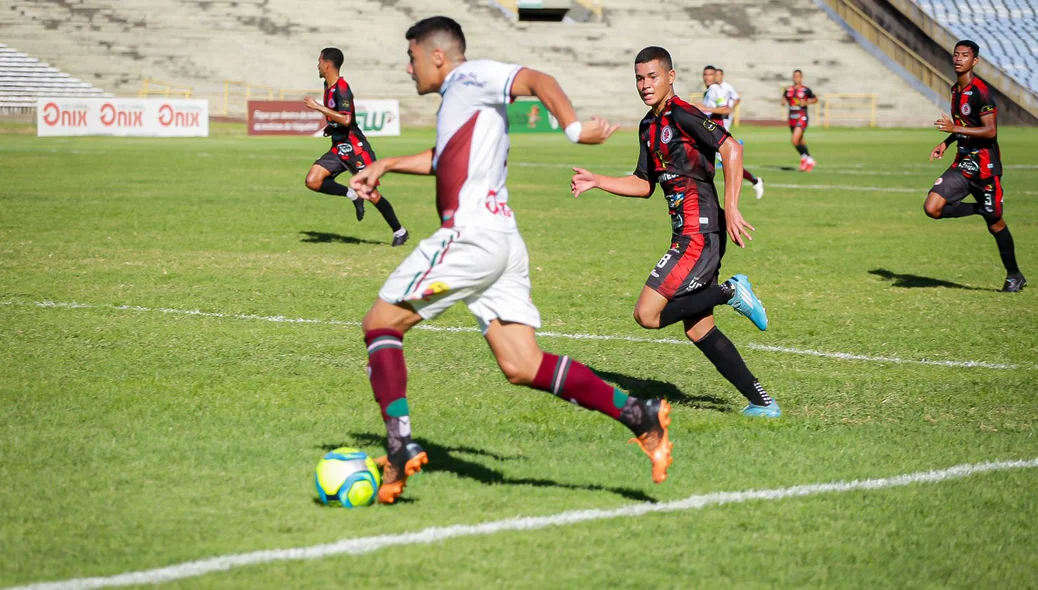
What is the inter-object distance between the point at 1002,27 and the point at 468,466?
7160cm

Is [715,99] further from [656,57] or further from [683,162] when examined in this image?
[656,57]

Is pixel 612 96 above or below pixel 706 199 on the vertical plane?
below

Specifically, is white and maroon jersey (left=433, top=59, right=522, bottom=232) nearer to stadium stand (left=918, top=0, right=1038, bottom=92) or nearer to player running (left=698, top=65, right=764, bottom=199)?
player running (left=698, top=65, right=764, bottom=199)

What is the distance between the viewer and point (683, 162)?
696 centimetres

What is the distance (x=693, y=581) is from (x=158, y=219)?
13.1 m

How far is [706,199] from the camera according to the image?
22.8ft

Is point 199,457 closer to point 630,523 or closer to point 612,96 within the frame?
point 630,523

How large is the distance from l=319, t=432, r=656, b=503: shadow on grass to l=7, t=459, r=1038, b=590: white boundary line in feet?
0.82

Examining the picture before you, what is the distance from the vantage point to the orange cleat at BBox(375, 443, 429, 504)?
4781mm

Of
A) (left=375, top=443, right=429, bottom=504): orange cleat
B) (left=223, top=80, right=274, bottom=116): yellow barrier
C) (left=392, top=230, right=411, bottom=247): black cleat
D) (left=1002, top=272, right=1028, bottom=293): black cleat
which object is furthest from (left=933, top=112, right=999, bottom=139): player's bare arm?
(left=223, top=80, right=274, bottom=116): yellow barrier

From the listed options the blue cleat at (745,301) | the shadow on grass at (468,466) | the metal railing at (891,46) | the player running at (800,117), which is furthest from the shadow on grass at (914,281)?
the metal railing at (891,46)

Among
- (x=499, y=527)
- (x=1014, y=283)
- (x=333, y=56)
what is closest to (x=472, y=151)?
(x=499, y=527)

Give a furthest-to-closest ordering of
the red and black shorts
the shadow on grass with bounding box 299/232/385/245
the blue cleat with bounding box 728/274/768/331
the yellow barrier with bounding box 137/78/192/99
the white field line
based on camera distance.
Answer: the yellow barrier with bounding box 137/78/192/99 → the red and black shorts → the shadow on grass with bounding box 299/232/385/245 → the white field line → the blue cleat with bounding box 728/274/768/331

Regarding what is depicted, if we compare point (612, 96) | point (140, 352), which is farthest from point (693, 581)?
point (612, 96)
